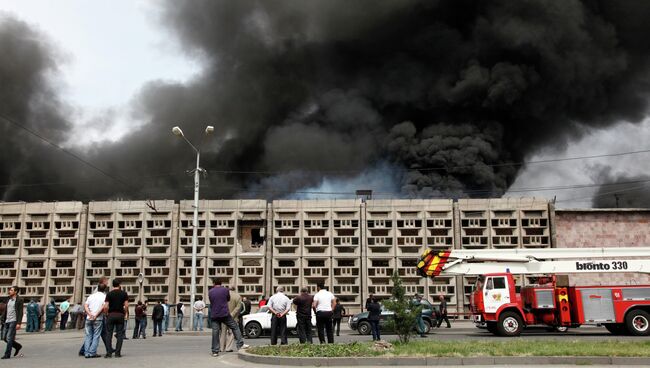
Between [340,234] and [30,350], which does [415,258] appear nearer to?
[340,234]

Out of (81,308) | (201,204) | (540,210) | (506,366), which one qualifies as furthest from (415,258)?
(506,366)

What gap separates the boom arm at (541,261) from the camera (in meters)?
22.8

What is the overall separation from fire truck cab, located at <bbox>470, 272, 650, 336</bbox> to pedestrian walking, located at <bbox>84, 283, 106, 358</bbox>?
48.1 feet

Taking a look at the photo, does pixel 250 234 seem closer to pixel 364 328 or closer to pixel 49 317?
pixel 49 317

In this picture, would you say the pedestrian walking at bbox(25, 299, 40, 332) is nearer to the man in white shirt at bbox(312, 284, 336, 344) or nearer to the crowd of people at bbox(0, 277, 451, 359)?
the crowd of people at bbox(0, 277, 451, 359)

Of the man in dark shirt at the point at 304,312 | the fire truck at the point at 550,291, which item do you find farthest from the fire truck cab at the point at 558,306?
the man in dark shirt at the point at 304,312

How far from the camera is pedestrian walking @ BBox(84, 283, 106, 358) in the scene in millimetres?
12625

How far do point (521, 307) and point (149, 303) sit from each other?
2469 centimetres

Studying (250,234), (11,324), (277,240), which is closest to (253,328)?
(11,324)

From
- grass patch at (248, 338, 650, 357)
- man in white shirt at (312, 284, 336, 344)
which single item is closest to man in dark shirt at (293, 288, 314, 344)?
man in white shirt at (312, 284, 336, 344)

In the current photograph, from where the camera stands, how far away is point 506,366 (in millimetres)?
10750

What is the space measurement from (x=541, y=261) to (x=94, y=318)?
57.8ft

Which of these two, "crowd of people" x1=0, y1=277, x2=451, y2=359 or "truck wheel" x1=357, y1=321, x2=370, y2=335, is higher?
"crowd of people" x1=0, y1=277, x2=451, y2=359

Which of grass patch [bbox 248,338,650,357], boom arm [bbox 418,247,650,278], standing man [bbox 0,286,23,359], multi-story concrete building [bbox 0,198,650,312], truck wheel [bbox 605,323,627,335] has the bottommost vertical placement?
truck wheel [bbox 605,323,627,335]
